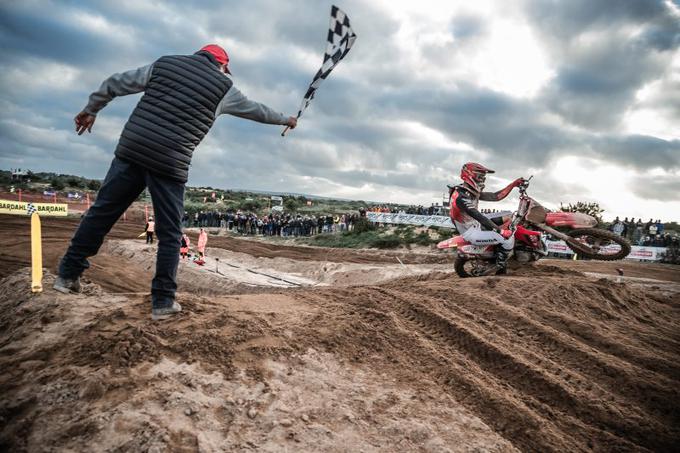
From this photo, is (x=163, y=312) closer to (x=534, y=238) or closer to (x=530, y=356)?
(x=530, y=356)

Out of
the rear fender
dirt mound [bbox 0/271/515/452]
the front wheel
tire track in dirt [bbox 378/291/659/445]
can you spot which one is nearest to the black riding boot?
the rear fender

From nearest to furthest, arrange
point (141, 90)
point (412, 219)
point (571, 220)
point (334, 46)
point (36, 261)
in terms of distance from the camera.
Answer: point (141, 90) → point (36, 261) → point (334, 46) → point (571, 220) → point (412, 219)

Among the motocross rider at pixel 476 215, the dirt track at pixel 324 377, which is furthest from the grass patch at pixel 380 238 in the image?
the dirt track at pixel 324 377

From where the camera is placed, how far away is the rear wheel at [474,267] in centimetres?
737

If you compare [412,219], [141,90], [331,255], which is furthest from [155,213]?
[412,219]

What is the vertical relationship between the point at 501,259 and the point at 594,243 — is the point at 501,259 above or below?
below

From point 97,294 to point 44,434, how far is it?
198cm

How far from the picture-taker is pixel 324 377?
2582 millimetres

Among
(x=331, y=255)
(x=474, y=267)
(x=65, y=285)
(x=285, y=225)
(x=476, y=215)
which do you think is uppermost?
(x=476, y=215)

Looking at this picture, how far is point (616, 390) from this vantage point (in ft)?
9.95

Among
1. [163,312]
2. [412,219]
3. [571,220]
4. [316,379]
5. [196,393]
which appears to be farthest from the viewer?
[412,219]

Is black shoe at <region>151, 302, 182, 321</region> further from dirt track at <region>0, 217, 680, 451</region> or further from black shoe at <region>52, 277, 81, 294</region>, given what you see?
black shoe at <region>52, 277, 81, 294</region>

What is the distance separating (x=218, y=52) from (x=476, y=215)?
5.30 m

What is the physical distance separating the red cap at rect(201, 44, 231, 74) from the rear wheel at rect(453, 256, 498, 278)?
5.54m
